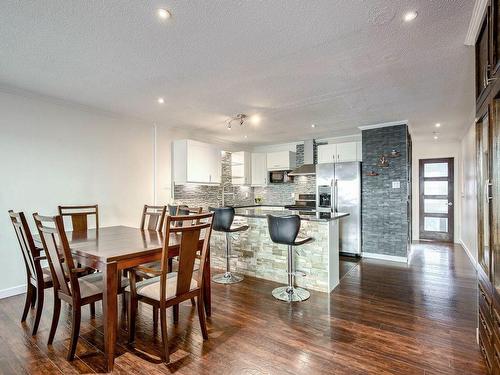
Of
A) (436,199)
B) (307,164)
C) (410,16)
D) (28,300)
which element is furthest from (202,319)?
(436,199)

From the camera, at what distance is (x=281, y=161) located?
22.1 feet

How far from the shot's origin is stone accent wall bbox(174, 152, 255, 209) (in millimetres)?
5484

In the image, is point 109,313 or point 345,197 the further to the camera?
point 345,197

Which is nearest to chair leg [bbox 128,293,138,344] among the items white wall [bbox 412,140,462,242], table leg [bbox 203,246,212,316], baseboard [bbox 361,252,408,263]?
table leg [bbox 203,246,212,316]

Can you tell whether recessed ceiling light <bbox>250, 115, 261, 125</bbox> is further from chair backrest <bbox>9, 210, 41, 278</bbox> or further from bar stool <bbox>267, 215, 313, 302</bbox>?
chair backrest <bbox>9, 210, 41, 278</bbox>

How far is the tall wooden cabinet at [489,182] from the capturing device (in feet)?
5.29

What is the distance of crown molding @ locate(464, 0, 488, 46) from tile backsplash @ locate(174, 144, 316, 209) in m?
4.54

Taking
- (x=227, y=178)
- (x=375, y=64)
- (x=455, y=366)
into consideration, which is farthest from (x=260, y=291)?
(x=227, y=178)

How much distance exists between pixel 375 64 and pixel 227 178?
454 centimetres

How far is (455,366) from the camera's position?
1958mm

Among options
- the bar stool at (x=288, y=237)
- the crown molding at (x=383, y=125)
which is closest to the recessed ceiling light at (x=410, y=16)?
the bar stool at (x=288, y=237)

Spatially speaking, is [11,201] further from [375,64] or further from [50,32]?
[375,64]

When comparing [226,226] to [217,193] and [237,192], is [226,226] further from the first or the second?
[237,192]

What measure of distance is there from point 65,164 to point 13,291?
172 cm
